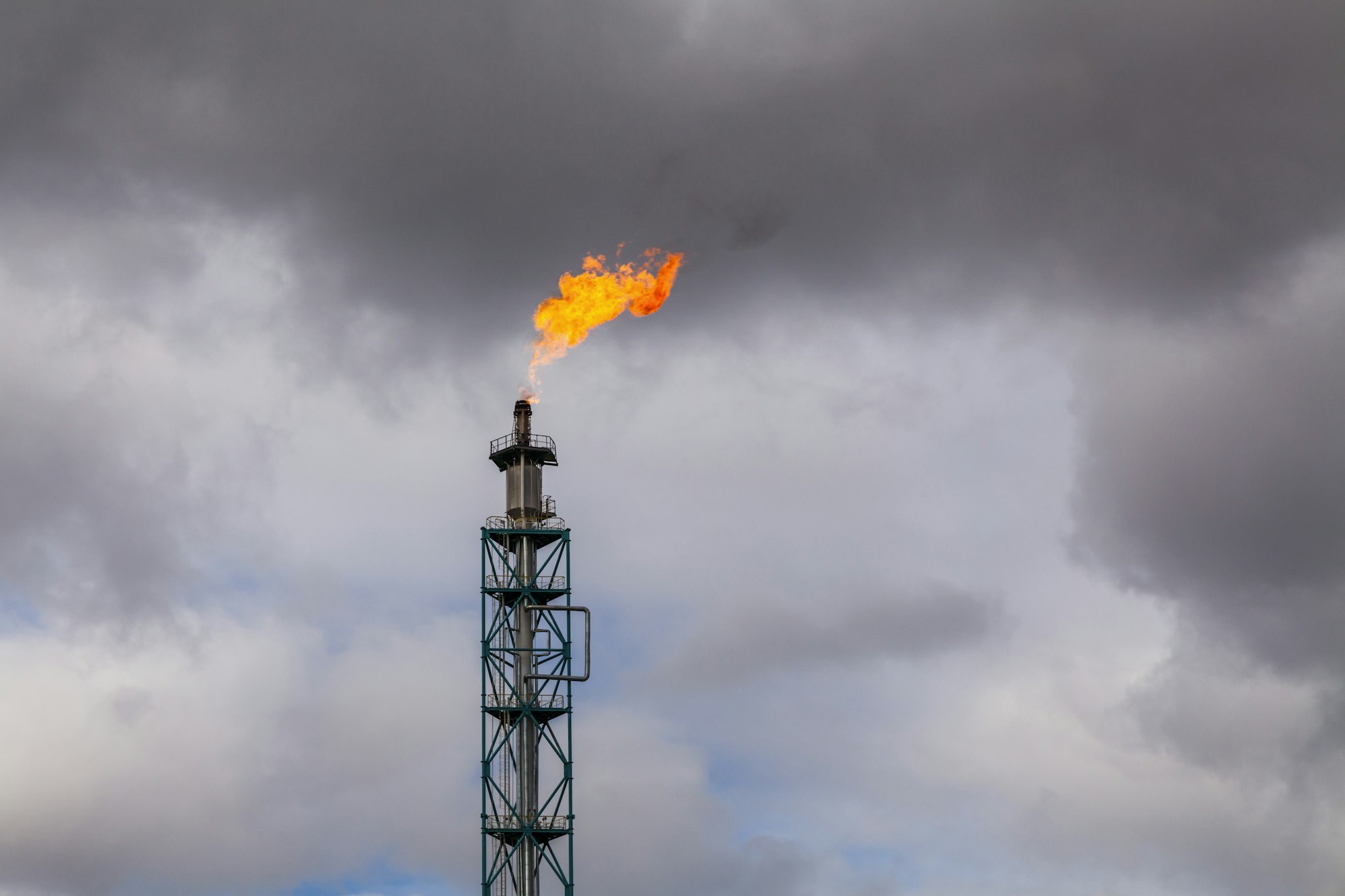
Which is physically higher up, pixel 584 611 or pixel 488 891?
pixel 584 611

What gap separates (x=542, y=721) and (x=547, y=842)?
796 cm

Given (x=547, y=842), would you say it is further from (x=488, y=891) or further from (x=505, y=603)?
(x=505, y=603)

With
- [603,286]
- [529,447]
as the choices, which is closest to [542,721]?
[529,447]

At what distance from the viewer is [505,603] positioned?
169 meters

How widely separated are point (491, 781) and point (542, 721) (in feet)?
17.8

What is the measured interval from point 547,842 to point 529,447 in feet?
87.4

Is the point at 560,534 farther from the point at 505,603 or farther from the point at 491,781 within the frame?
the point at 491,781

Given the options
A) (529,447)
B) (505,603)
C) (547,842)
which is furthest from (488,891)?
(529,447)

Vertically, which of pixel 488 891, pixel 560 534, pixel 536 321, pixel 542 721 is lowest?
pixel 488 891

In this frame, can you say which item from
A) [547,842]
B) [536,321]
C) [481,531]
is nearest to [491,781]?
[547,842]

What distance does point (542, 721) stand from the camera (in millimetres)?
167750

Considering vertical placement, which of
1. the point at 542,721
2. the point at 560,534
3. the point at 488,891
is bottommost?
the point at 488,891

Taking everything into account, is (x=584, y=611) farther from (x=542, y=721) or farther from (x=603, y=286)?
(x=603, y=286)

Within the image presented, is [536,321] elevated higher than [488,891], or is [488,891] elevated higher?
[536,321]
